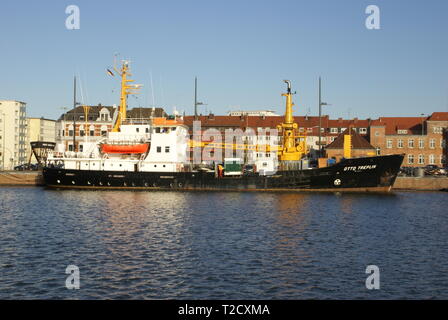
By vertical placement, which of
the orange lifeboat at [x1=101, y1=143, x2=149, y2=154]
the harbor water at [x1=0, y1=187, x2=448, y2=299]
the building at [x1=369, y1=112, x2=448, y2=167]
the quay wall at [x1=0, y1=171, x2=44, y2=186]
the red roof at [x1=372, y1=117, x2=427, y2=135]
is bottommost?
the harbor water at [x1=0, y1=187, x2=448, y2=299]

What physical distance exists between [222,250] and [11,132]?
11035 centimetres

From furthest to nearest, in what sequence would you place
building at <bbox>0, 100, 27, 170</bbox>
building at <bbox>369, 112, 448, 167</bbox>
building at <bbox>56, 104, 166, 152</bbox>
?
building at <bbox>0, 100, 27, 170</bbox>, building at <bbox>56, 104, 166, 152</bbox>, building at <bbox>369, 112, 448, 167</bbox>

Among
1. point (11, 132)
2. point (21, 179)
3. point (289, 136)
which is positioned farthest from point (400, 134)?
point (11, 132)

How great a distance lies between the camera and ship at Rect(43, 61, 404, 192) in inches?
2549

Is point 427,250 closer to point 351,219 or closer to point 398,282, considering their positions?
point 398,282

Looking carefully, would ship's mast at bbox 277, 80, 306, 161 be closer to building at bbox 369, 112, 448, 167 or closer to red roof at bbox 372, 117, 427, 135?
building at bbox 369, 112, 448, 167

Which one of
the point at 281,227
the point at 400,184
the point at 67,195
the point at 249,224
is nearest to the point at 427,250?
the point at 281,227

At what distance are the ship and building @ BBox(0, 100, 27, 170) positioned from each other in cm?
5764

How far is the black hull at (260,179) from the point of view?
6397 cm

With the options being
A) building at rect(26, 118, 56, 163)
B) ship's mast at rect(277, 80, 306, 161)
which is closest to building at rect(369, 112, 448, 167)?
ship's mast at rect(277, 80, 306, 161)

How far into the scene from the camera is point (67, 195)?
5906 cm

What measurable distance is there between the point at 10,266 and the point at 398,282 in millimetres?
16468

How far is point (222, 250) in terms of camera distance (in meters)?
27.7

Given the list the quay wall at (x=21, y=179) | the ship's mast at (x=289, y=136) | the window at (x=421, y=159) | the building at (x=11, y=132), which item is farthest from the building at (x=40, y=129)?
the window at (x=421, y=159)
